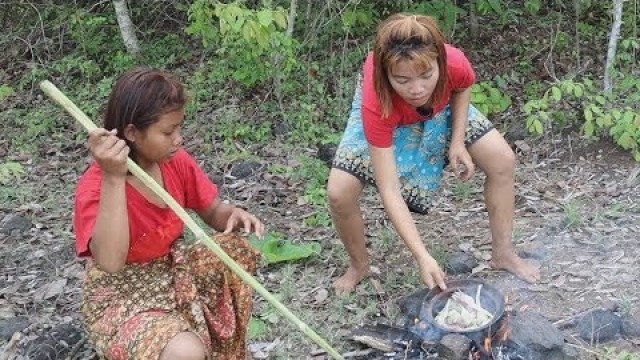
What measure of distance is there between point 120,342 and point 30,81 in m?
5.09

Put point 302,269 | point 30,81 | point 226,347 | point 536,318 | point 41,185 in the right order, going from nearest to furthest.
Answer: point 226,347 < point 536,318 < point 302,269 < point 41,185 < point 30,81

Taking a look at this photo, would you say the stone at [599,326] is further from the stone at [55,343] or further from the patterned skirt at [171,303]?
the stone at [55,343]

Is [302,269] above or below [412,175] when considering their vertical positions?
below

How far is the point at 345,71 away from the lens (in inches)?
239

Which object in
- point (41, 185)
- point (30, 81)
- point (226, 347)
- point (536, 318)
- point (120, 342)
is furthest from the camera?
point (30, 81)

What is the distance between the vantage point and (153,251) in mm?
2713

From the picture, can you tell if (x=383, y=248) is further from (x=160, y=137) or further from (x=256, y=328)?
(x=160, y=137)

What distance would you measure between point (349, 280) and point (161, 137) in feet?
4.93

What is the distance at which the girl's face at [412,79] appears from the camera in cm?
295

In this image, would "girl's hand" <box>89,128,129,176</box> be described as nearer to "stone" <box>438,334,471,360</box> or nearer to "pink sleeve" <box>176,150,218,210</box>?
"pink sleeve" <box>176,150,218,210</box>

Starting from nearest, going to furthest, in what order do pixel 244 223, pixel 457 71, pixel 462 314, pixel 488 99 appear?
pixel 244 223 → pixel 462 314 → pixel 457 71 → pixel 488 99

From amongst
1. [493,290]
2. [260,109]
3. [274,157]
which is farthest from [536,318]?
[260,109]

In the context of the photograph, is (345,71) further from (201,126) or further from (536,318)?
(536,318)

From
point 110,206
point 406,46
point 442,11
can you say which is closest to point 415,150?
point 406,46
